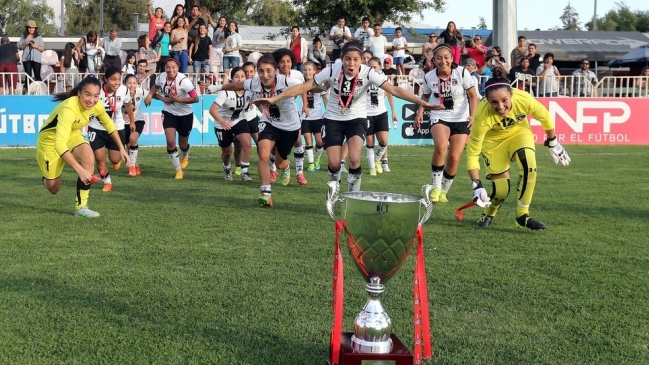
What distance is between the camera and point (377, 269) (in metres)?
4.35

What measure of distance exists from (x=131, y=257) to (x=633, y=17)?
306 feet

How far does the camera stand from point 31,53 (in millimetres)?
20953

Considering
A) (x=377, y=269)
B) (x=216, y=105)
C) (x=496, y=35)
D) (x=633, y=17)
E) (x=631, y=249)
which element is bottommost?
(x=631, y=249)

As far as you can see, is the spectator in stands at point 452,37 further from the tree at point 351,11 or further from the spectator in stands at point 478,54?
the tree at point 351,11

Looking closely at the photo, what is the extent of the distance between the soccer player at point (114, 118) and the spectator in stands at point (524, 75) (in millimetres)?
10988

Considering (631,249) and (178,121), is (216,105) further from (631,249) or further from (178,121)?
(631,249)

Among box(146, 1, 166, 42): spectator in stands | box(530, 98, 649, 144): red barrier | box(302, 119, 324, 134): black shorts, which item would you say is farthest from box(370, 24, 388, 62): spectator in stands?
box(302, 119, 324, 134): black shorts

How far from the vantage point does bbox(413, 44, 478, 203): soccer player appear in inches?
423

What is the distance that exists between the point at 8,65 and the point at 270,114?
1244cm

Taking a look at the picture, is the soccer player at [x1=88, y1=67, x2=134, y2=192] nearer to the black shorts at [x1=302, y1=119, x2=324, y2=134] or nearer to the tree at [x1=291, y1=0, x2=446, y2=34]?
the black shorts at [x1=302, y1=119, x2=324, y2=134]

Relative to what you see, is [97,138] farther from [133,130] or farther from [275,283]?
[275,283]

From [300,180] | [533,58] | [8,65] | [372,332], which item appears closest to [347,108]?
[300,180]

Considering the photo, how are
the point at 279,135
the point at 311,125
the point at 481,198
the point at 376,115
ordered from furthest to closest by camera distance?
the point at 311,125 < the point at 376,115 < the point at 279,135 < the point at 481,198

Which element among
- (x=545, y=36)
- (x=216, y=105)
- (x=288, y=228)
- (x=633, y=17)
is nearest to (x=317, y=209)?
(x=288, y=228)
